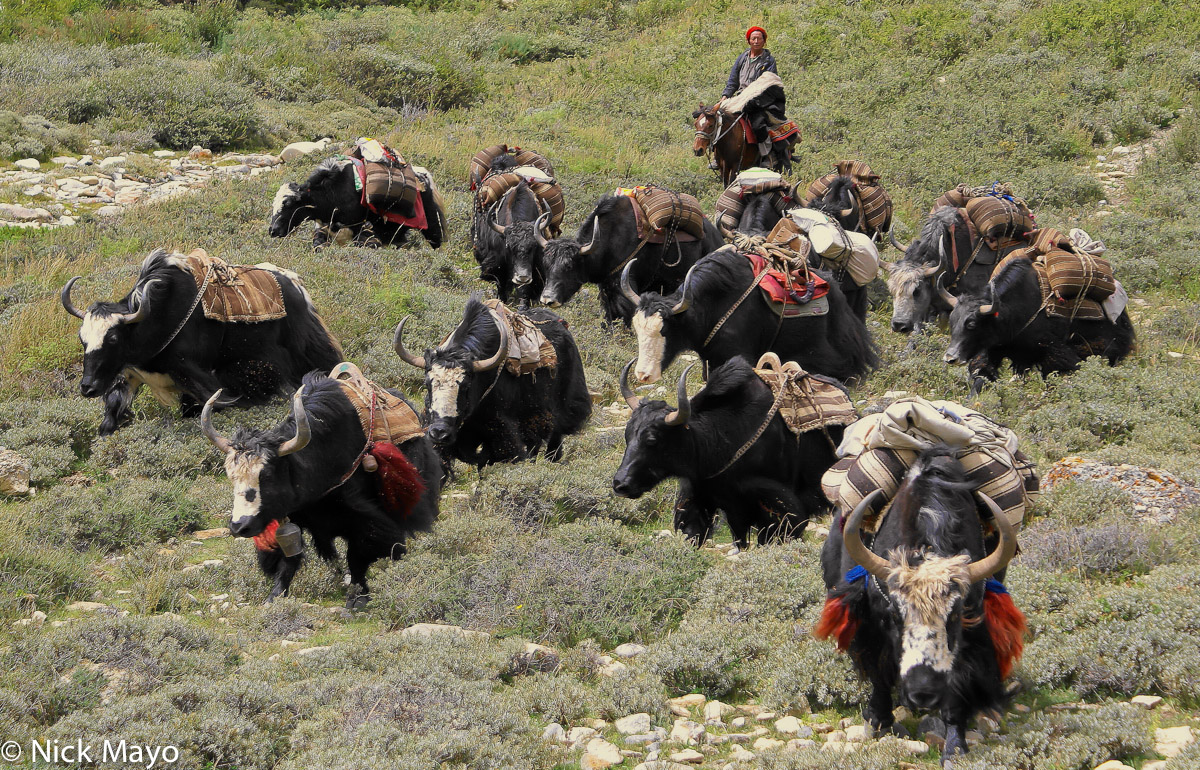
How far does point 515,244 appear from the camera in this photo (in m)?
12.8

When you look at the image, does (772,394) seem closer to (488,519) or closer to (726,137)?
(488,519)

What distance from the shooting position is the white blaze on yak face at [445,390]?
26.7ft

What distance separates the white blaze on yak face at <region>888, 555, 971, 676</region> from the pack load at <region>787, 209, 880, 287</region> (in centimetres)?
662

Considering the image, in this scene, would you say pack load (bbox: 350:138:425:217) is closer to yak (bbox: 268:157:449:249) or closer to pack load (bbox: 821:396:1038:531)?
yak (bbox: 268:157:449:249)

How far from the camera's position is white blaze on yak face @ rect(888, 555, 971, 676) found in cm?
395

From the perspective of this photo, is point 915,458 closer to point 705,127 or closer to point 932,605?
point 932,605

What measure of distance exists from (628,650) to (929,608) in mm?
2121

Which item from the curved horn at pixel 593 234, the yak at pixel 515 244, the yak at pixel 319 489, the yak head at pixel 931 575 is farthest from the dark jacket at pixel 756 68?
the yak head at pixel 931 575

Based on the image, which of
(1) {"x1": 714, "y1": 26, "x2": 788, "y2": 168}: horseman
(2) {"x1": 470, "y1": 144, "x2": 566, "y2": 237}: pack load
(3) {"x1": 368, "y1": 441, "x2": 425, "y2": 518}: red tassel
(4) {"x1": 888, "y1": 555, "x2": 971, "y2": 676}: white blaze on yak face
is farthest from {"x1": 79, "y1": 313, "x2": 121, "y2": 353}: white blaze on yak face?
(1) {"x1": 714, "y1": 26, "x2": 788, "y2": 168}: horseman

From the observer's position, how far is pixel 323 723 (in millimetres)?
4387

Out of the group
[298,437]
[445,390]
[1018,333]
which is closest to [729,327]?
[445,390]

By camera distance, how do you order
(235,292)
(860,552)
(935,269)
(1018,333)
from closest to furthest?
1. (860,552)
2. (235,292)
3. (1018,333)
4. (935,269)

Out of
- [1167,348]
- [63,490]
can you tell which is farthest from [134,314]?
[1167,348]

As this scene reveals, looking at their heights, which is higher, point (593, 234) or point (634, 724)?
point (593, 234)
